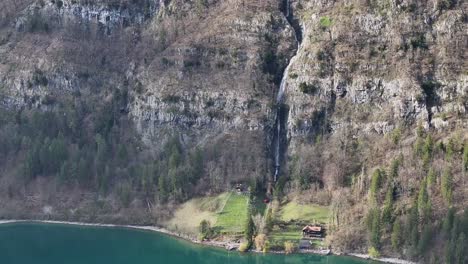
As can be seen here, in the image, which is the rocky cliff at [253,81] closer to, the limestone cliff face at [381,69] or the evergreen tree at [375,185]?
the limestone cliff face at [381,69]

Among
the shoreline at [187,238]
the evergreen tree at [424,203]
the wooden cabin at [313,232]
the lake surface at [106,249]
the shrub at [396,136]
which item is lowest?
the lake surface at [106,249]

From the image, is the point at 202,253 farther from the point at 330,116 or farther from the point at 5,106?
the point at 5,106

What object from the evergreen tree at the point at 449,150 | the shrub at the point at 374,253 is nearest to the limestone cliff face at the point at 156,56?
the evergreen tree at the point at 449,150

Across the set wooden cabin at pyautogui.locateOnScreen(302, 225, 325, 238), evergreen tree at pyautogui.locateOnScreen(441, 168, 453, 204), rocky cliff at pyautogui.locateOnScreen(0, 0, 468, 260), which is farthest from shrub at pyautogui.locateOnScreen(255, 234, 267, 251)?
evergreen tree at pyautogui.locateOnScreen(441, 168, 453, 204)

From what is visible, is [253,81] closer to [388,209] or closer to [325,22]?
[325,22]

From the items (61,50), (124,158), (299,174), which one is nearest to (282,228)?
(299,174)
